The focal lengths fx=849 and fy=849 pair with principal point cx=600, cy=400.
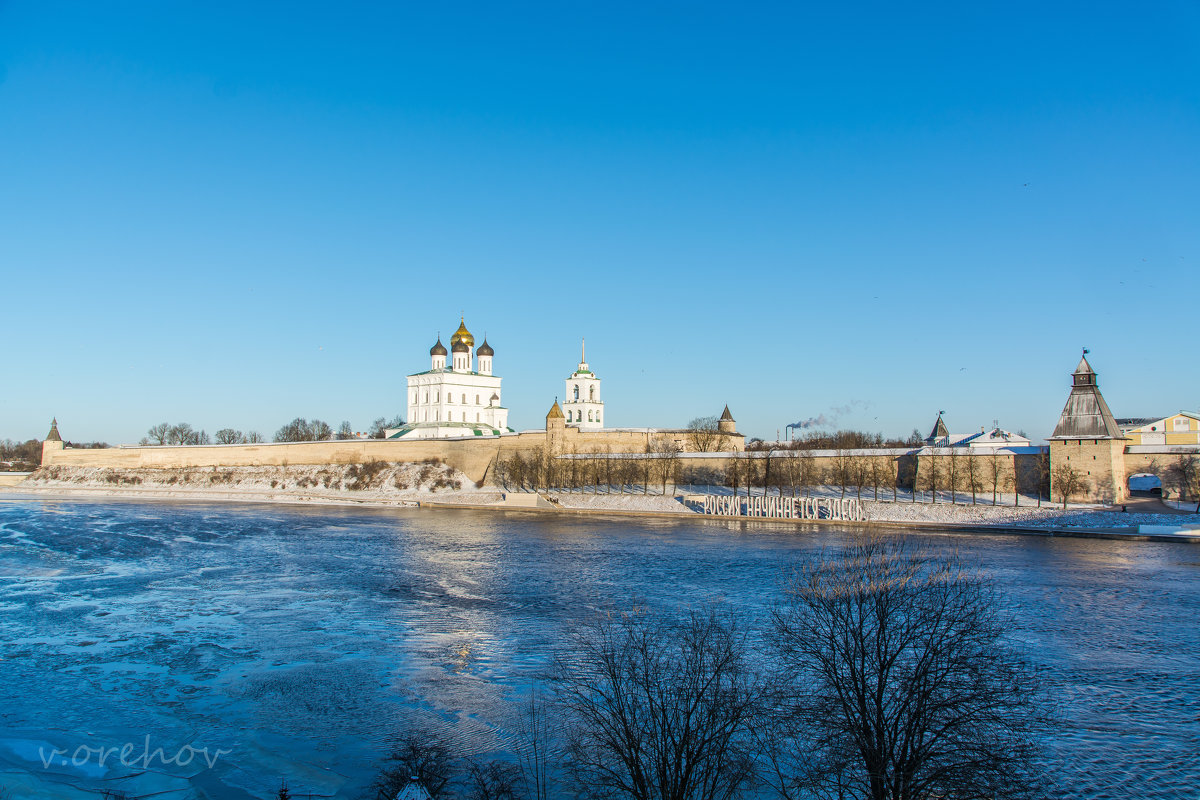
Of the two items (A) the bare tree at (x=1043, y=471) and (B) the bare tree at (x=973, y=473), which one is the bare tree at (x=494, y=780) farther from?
(B) the bare tree at (x=973, y=473)

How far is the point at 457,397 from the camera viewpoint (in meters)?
45.8

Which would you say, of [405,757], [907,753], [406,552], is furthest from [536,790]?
[406,552]

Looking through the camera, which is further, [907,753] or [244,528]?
[244,528]

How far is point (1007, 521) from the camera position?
2275cm

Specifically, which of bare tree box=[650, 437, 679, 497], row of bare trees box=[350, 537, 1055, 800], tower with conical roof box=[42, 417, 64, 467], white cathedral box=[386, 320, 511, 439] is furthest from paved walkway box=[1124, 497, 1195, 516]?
tower with conical roof box=[42, 417, 64, 467]

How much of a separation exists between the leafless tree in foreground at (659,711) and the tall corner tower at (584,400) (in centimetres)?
3865

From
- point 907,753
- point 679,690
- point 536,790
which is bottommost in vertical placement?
point 536,790

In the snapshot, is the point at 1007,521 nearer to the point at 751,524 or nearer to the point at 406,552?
the point at 751,524

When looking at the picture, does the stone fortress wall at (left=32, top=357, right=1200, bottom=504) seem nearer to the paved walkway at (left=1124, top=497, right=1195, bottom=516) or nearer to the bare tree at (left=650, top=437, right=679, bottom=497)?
the paved walkway at (left=1124, top=497, right=1195, bottom=516)

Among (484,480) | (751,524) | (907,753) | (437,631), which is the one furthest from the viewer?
(484,480)

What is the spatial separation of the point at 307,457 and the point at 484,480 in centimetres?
991

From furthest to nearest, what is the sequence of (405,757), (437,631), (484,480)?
(484,480)
(437,631)
(405,757)

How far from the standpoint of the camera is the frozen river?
6500 millimetres

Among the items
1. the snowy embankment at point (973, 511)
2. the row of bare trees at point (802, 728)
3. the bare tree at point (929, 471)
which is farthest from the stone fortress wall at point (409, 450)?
the row of bare trees at point (802, 728)
